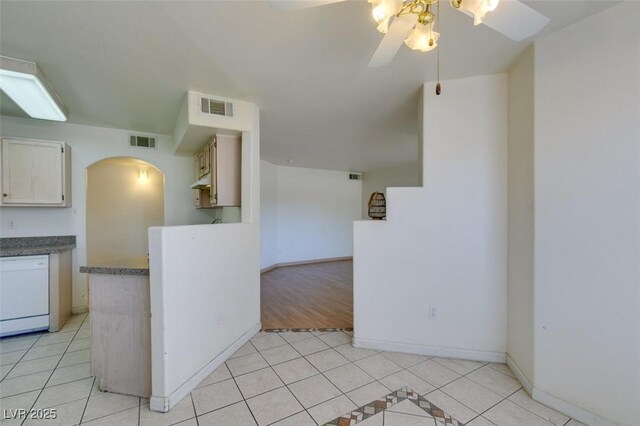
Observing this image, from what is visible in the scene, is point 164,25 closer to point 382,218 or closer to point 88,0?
point 88,0

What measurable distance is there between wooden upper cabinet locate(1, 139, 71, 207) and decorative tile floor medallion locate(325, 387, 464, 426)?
3.79 meters

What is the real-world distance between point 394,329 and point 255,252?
5.36 ft

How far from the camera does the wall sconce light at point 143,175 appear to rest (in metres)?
5.04

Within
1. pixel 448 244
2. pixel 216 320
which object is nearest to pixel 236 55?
pixel 216 320

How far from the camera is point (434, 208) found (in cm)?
238

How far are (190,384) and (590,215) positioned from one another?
9.50 ft

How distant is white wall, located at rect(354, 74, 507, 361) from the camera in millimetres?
2256

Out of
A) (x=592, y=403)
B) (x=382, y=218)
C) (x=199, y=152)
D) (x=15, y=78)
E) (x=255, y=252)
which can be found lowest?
(x=592, y=403)

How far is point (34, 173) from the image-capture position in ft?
9.84

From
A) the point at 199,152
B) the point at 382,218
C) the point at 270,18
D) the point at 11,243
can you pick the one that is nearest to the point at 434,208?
the point at 382,218

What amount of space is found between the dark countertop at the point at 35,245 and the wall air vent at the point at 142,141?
141cm

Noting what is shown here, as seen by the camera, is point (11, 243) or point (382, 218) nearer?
point (382, 218)

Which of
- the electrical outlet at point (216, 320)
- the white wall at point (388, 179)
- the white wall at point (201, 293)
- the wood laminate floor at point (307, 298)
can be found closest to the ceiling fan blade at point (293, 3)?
the white wall at point (201, 293)

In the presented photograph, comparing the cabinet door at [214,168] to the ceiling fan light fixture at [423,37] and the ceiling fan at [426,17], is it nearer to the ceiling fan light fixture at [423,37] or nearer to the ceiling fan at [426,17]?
the ceiling fan at [426,17]
